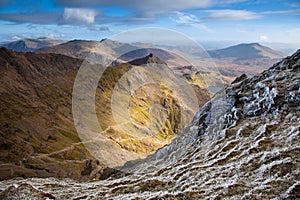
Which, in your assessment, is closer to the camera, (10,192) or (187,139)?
(10,192)

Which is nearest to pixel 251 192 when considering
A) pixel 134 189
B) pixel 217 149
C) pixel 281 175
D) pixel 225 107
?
pixel 281 175

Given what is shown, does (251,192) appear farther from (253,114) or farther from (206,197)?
(253,114)

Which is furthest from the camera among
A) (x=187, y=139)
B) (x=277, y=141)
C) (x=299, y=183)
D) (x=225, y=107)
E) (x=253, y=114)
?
(x=187, y=139)

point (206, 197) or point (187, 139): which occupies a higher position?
point (206, 197)

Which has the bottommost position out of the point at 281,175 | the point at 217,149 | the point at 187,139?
the point at 187,139

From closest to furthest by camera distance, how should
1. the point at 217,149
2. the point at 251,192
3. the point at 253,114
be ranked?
the point at 251,192
the point at 217,149
the point at 253,114

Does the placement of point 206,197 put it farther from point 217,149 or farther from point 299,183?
point 217,149
